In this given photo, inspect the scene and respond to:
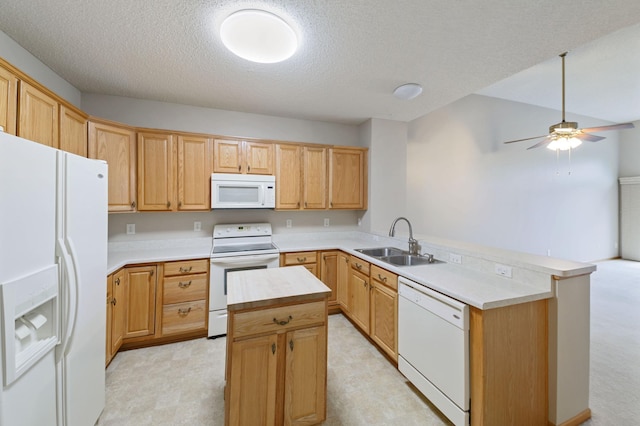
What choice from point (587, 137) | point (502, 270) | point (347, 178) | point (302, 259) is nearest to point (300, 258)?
point (302, 259)

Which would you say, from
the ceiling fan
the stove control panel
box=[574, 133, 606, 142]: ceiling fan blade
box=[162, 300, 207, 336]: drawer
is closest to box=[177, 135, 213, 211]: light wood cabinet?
the stove control panel

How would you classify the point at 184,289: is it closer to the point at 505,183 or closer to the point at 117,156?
the point at 117,156

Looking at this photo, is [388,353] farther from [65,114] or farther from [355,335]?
[65,114]

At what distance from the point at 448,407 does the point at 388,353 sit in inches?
27.2

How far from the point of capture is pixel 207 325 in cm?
268

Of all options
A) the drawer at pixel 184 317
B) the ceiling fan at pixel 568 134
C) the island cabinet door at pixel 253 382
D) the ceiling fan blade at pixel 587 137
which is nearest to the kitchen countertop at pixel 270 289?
the island cabinet door at pixel 253 382

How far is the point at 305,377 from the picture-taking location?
4.98 feet

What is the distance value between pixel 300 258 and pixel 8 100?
102 inches

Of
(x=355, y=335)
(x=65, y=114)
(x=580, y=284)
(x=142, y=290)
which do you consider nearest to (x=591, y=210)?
(x=580, y=284)

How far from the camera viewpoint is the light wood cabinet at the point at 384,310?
218 centimetres

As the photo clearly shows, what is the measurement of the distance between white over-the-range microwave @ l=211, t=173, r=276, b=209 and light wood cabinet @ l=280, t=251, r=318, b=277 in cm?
67

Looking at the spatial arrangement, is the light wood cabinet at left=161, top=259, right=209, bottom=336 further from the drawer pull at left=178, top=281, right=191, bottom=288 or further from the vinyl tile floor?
the vinyl tile floor

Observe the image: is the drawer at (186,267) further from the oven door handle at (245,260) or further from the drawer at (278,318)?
the drawer at (278,318)

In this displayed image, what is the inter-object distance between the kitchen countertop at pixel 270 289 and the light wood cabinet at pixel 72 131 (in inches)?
67.5
